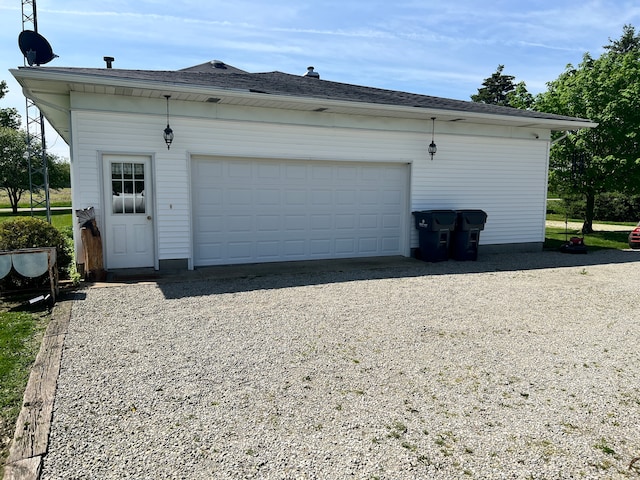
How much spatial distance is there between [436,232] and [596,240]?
731 cm

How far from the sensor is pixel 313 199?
31.1ft

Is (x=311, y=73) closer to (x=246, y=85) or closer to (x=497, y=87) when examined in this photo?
(x=246, y=85)

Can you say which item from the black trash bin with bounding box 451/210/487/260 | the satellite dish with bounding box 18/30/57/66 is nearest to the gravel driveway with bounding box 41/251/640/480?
the black trash bin with bounding box 451/210/487/260

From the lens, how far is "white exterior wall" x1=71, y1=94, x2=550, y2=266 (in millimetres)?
7625

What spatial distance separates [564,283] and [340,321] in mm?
4561

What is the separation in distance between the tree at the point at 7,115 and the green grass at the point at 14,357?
36233 millimetres

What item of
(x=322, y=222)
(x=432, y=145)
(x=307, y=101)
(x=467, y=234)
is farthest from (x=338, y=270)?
(x=432, y=145)

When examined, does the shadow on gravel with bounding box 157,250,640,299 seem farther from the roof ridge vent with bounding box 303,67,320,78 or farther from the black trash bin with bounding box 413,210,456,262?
the roof ridge vent with bounding box 303,67,320,78

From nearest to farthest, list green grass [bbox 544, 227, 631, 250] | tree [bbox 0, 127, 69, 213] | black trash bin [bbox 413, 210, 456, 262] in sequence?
black trash bin [bbox 413, 210, 456, 262]
green grass [bbox 544, 227, 631, 250]
tree [bbox 0, 127, 69, 213]

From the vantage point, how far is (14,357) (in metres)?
4.08

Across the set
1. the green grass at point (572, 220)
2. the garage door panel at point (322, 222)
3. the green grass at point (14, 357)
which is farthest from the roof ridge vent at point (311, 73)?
the green grass at point (572, 220)

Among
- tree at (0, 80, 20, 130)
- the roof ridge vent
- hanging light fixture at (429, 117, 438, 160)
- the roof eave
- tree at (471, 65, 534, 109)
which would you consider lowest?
hanging light fixture at (429, 117, 438, 160)

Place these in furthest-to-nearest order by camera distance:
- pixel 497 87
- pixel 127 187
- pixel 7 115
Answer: pixel 497 87 < pixel 7 115 < pixel 127 187

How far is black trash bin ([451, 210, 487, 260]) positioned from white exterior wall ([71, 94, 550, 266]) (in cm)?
67
